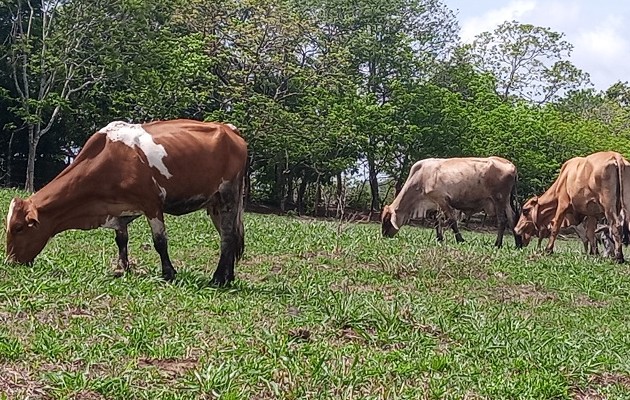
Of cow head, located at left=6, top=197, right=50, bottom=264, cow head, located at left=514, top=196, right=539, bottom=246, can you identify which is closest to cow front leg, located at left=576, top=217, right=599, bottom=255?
cow head, located at left=514, top=196, right=539, bottom=246

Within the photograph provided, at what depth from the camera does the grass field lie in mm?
5273

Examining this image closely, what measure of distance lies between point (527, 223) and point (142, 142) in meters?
13.9

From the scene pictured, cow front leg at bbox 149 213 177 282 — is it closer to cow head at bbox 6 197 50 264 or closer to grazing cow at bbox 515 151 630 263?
cow head at bbox 6 197 50 264

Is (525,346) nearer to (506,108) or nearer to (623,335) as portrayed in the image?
(623,335)

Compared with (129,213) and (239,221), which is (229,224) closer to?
(239,221)

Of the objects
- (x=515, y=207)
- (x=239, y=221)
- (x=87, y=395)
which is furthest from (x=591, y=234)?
(x=87, y=395)

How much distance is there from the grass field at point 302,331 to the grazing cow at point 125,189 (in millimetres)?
409

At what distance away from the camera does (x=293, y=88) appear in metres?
37.5

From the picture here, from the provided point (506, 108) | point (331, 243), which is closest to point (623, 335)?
point (331, 243)

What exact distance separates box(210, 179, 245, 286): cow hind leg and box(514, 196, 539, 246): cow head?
11935 mm

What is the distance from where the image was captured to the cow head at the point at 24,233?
853 centimetres

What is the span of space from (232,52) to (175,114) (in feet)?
14.6

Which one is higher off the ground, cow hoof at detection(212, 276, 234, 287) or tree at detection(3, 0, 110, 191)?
tree at detection(3, 0, 110, 191)

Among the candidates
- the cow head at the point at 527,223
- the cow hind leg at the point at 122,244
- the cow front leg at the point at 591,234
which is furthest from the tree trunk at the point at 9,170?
the cow hind leg at the point at 122,244
